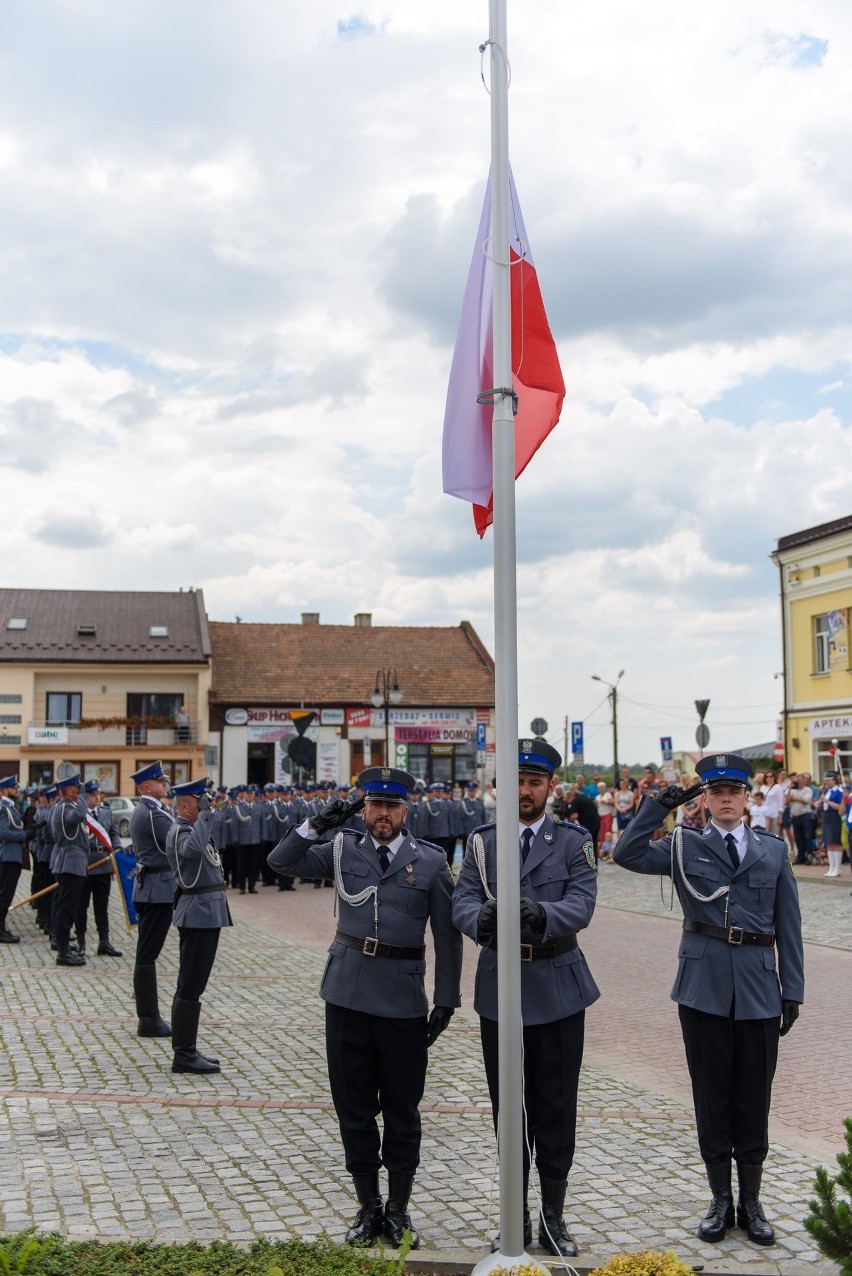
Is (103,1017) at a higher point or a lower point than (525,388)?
lower

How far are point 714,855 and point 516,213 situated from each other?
2.96 meters

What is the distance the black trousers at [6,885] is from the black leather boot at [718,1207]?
12150 millimetres

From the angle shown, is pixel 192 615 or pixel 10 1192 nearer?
pixel 10 1192

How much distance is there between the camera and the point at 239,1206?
18.2 ft

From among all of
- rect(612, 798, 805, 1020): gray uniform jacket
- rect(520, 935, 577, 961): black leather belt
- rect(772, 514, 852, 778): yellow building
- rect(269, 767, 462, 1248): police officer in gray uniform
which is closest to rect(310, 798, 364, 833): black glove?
rect(269, 767, 462, 1248): police officer in gray uniform

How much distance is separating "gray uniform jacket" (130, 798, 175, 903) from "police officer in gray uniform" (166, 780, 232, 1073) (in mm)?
927

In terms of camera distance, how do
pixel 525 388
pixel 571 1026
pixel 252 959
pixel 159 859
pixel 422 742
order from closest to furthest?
pixel 571 1026 < pixel 525 388 < pixel 159 859 < pixel 252 959 < pixel 422 742

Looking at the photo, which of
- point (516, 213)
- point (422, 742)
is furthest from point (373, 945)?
point (422, 742)

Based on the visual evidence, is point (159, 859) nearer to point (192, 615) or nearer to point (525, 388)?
point (525, 388)

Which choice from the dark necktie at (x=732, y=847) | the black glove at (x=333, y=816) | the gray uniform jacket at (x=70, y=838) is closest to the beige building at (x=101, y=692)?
the gray uniform jacket at (x=70, y=838)

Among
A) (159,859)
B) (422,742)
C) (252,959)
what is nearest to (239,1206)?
(159,859)

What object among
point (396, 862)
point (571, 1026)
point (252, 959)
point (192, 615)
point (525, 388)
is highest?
point (192, 615)

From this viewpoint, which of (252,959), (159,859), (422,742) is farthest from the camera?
(422,742)

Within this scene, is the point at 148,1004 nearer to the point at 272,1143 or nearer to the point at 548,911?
the point at 272,1143
